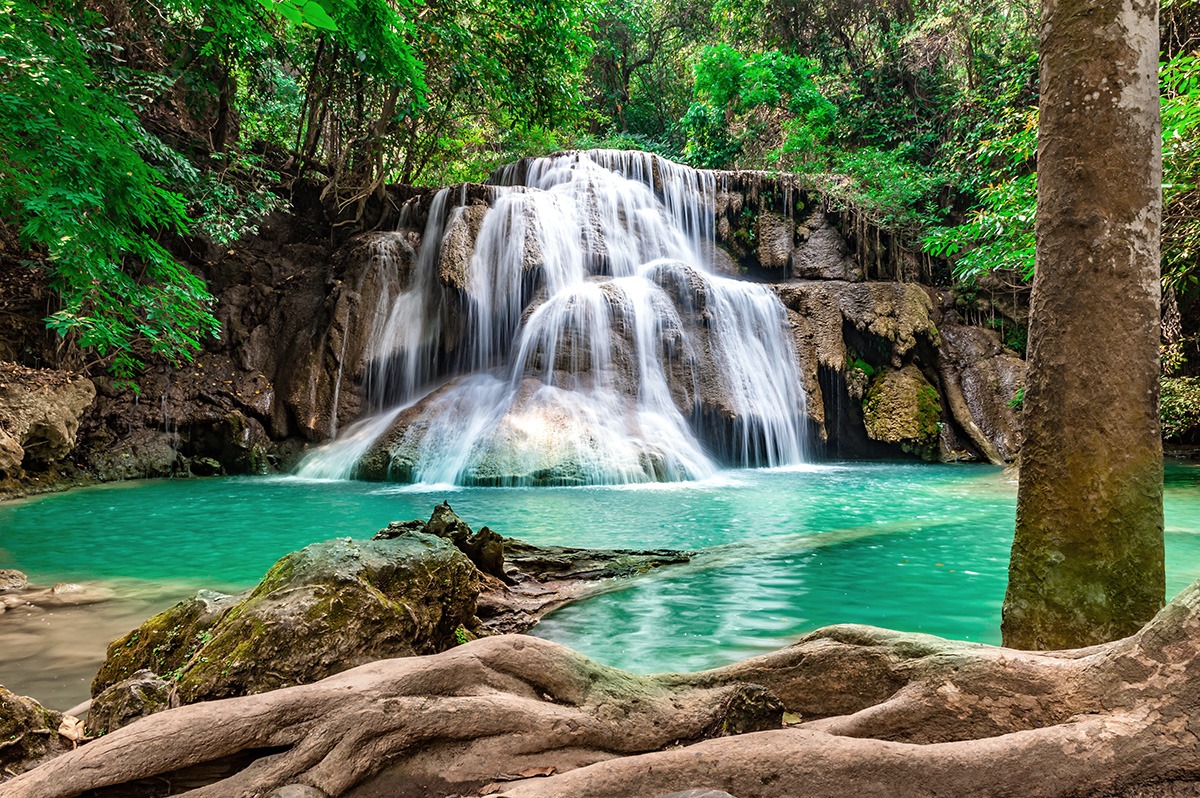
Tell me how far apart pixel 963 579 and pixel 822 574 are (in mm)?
1148

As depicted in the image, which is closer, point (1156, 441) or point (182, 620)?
point (1156, 441)

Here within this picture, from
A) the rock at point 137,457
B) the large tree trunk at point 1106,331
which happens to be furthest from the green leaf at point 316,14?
the rock at point 137,457

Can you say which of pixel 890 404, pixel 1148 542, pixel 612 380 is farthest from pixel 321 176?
pixel 1148 542

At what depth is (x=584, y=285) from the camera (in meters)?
15.3

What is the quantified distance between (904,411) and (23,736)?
16073 millimetres

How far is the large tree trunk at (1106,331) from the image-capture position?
2.71 metres

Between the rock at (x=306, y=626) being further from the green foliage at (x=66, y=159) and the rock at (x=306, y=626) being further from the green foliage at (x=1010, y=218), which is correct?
the green foliage at (x=1010, y=218)

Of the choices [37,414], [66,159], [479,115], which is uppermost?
[479,115]

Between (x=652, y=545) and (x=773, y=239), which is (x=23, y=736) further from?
(x=773, y=239)

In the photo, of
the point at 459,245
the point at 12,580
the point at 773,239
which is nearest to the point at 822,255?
the point at 773,239

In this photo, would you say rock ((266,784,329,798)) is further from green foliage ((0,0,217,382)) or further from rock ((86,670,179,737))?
green foliage ((0,0,217,382))

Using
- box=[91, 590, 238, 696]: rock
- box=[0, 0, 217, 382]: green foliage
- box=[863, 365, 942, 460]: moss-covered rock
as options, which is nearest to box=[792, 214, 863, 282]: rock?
box=[863, 365, 942, 460]: moss-covered rock

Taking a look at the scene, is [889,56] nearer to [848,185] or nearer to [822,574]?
[848,185]

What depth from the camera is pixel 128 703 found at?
262cm
